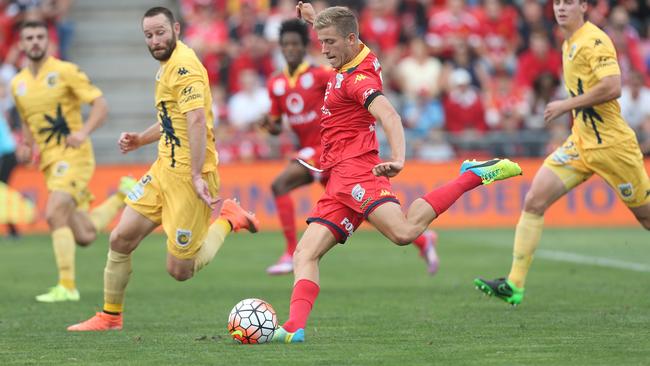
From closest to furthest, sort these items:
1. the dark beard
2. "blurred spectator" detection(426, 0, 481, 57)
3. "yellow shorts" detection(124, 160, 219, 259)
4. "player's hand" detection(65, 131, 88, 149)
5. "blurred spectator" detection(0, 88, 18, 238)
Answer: the dark beard, "yellow shorts" detection(124, 160, 219, 259), "player's hand" detection(65, 131, 88, 149), "blurred spectator" detection(0, 88, 18, 238), "blurred spectator" detection(426, 0, 481, 57)

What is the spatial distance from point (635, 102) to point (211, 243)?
14.2 meters

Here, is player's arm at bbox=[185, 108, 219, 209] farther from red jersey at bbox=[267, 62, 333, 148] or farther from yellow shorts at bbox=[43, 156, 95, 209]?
red jersey at bbox=[267, 62, 333, 148]

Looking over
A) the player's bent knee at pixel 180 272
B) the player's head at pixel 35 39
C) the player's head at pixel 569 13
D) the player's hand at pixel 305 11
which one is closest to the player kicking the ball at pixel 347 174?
the player's hand at pixel 305 11

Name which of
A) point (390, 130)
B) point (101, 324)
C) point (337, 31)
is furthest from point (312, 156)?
point (390, 130)

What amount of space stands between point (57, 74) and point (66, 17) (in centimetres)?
1487

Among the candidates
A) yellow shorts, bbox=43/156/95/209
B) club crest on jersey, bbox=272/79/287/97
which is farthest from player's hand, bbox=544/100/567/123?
yellow shorts, bbox=43/156/95/209

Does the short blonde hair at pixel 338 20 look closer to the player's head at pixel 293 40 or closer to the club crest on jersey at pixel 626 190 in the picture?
the club crest on jersey at pixel 626 190

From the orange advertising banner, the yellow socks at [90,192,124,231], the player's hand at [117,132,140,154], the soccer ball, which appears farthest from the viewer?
the orange advertising banner

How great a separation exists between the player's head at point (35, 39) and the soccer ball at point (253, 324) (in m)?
5.04

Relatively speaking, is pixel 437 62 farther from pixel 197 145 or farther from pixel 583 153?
pixel 197 145

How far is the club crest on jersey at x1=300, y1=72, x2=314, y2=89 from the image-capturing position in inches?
550

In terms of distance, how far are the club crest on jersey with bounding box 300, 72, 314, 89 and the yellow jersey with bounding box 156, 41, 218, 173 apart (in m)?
4.56

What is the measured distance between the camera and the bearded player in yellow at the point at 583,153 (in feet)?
34.3

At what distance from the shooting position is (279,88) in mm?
14117
